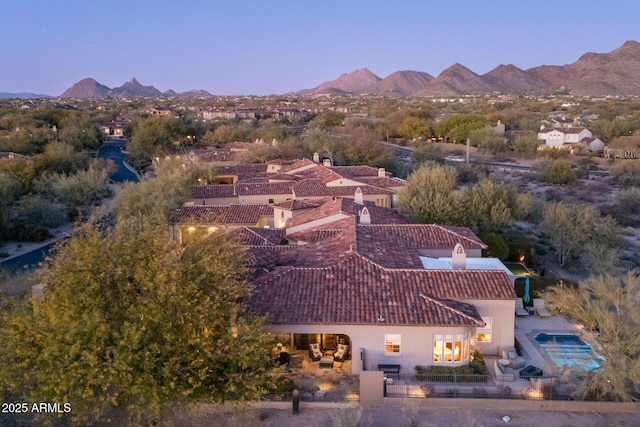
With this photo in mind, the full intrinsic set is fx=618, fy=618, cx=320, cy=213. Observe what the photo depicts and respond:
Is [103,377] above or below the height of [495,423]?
above

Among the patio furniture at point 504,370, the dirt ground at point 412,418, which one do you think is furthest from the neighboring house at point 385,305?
the dirt ground at point 412,418

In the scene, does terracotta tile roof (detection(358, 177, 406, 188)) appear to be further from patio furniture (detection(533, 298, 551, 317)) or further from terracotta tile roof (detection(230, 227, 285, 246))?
patio furniture (detection(533, 298, 551, 317))

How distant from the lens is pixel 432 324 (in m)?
18.4

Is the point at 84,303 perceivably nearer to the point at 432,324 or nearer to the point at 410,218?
the point at 432,324

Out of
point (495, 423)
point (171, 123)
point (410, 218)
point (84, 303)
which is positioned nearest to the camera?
point (84, 303)

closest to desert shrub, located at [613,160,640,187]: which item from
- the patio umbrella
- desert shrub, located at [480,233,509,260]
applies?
desert shrub, located at [480,233,509,260]

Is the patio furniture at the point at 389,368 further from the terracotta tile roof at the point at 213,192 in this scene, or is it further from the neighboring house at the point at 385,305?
the terracotta tile roof at the point at 213,192

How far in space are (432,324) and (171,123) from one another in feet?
236

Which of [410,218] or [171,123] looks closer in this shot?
[410,218]

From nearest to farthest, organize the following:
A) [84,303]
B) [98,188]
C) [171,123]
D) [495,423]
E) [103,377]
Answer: [103,377]
[84,303]
[495,423]
[98,188]
[171,123]

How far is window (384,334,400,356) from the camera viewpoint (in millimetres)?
18906

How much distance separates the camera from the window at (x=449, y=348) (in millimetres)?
18844

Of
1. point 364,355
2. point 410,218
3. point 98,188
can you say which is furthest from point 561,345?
point 98,188

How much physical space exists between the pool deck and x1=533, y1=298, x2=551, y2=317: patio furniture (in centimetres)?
17
